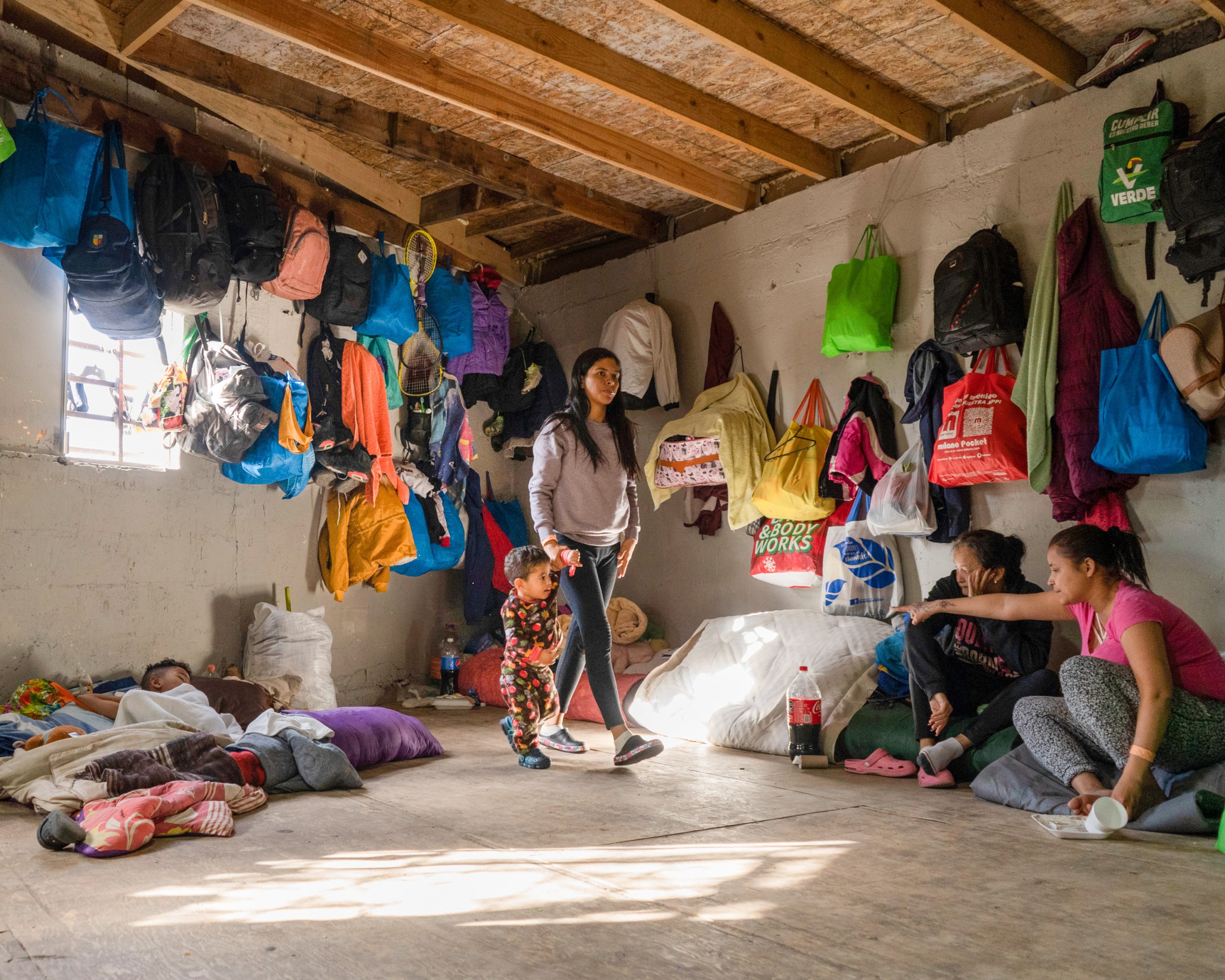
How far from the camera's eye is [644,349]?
17.5 feet

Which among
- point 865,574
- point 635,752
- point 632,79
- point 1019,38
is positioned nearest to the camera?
point 635,752

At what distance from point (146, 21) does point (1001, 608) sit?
372 centimetres

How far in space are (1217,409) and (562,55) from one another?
264 cm

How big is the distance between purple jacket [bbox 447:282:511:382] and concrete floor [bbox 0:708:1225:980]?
124 inches

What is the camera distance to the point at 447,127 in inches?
185

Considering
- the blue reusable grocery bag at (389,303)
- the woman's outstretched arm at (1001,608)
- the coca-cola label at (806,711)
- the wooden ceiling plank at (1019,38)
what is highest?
the wooden ceiling plank at (1019,38)

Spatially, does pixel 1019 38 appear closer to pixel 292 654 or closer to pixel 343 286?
pixel 343 286

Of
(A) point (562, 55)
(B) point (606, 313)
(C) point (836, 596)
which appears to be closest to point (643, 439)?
(B) point (606, 313)

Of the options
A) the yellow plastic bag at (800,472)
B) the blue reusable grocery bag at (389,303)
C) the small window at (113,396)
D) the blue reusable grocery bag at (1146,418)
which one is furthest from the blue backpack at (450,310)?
the blue reusable grocery bag at (1146,418)

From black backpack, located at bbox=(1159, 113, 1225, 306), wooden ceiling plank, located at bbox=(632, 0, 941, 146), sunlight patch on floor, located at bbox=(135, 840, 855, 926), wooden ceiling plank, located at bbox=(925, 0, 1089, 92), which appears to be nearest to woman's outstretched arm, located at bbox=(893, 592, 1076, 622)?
sunlight patch on floor, located at bbox=(135, 840, 855, 926)

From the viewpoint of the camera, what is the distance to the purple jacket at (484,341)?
5719 millimetres

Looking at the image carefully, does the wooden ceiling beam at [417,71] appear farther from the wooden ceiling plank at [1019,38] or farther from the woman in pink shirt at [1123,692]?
the woman in pink shirt at [1123,692]

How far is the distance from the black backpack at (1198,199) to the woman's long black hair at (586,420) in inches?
77.9

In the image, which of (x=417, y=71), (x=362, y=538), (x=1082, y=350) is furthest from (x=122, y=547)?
(x=1082, y=350)
